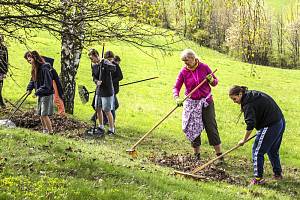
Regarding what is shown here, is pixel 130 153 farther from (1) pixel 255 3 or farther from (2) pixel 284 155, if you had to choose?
(2) pixel 284 155

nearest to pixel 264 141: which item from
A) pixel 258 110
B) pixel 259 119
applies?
pixel 259 119

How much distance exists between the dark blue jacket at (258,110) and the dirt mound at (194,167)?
4.49 ft

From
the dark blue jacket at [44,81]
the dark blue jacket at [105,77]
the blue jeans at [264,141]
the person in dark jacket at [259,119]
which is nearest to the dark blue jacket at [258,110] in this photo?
the person in dark jacket at [259,119]

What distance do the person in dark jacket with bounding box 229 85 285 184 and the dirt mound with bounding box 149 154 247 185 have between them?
585mm

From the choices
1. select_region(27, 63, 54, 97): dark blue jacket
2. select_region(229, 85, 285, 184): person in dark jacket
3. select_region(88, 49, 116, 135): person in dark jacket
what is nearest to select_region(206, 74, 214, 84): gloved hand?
select_region(229, 85, 285, 184): person in dark jacket

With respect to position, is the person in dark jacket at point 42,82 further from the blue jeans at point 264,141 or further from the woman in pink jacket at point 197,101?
the blue jeans at point 264,141

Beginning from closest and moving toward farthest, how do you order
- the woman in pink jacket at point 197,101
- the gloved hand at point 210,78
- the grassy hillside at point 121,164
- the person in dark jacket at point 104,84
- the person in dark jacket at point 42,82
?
the grassy hillside at point 121,164 → the gloved hand at point 210,78 → the woman in pink jacket at point 197,101 → the person in dark jacket at point 42,82 → the person in dark jacket at point 104,84

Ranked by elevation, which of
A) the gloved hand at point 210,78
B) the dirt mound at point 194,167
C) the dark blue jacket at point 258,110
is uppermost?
the gloved hand at point 210,78

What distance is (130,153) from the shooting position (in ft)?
35.0

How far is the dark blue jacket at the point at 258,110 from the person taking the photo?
30.0 feet

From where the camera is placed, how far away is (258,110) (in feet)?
30.5

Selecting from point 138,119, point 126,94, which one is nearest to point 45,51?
point 126,94

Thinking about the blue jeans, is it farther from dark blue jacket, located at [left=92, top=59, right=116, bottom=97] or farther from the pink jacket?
dark blue jacket, located at [left=92, top=59, right=116, bottom=97]

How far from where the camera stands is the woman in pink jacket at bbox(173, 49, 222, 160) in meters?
10.6
